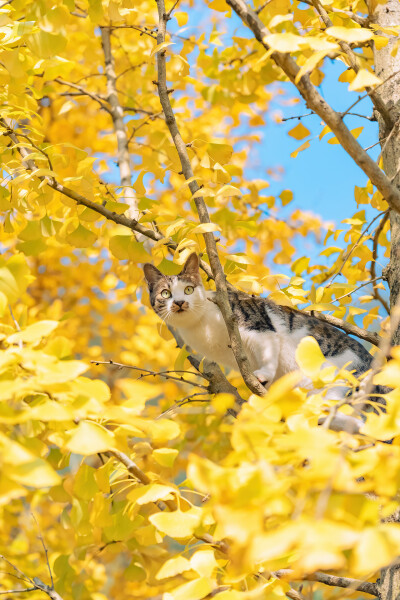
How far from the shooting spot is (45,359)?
99 centimetres

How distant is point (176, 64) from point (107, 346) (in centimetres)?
418

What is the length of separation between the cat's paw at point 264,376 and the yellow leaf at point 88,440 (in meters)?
1.76

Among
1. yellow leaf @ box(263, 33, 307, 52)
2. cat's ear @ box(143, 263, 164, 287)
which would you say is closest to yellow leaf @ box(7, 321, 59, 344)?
yellow leaf @ box(263, 33, 307, 52)

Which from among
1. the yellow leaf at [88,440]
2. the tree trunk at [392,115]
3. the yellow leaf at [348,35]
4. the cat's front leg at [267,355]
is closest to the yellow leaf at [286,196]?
the cat's front leg at [267,355]

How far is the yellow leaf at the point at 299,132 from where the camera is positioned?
8.56 ft

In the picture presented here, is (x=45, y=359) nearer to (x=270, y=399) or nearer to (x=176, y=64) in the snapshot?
(x=270, y=399)

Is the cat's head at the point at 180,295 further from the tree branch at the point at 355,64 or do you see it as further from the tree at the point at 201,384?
the tree branch at the point at 355,64

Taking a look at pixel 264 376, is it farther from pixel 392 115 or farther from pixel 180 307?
pixel 392 115

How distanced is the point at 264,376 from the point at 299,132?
46.0 inches

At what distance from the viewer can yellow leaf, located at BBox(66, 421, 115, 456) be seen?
942mm

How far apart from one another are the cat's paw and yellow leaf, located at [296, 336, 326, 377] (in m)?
1.57

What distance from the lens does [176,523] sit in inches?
46.4

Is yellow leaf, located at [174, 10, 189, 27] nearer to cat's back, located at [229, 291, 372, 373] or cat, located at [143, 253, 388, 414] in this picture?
cat, located at [143, 253, 388, 414]

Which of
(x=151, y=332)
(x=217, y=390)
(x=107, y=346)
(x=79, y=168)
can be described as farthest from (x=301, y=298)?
(x=107, y=346)
